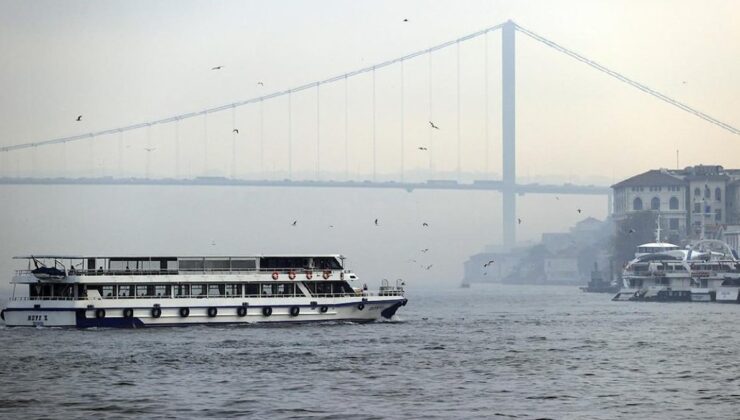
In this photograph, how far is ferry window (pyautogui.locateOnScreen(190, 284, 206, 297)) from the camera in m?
66.9

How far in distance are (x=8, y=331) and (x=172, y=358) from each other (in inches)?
650

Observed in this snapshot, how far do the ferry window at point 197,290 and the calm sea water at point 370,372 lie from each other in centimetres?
207

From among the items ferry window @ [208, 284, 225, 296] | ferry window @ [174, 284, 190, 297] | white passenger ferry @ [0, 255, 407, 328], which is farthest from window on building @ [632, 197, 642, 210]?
ferry window @ [174, 284, 190, 297]

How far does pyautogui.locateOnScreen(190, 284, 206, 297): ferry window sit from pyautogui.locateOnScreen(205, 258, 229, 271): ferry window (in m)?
0.92

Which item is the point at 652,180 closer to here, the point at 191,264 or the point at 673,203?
the point at 673,203

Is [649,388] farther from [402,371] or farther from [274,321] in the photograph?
[274,321]

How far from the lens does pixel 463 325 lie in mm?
76062

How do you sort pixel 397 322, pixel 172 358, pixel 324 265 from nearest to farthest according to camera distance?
pixel 172 358
pixel 324 265
pixel 397 322

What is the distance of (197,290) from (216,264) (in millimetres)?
A: 1516

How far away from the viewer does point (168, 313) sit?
65.8m

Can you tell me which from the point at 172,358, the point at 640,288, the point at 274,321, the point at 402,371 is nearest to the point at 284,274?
the point at 274,321

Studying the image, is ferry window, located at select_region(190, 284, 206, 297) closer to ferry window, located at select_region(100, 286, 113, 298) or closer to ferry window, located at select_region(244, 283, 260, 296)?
ferry window, located at select_region(244, 283, 260, 296)

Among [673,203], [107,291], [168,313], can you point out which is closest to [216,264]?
[168,313]

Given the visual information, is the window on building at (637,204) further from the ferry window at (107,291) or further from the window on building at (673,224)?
the ferry window at (107,291)
